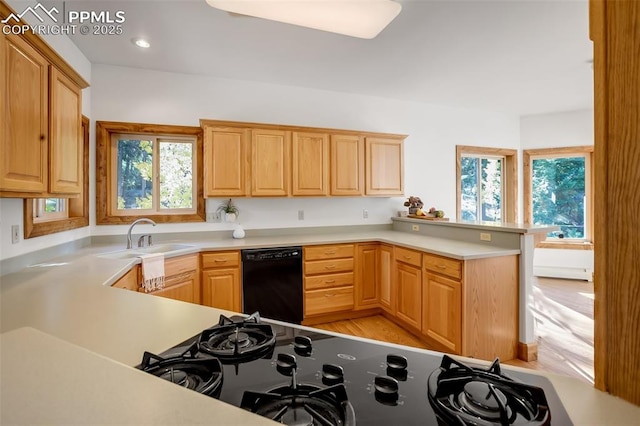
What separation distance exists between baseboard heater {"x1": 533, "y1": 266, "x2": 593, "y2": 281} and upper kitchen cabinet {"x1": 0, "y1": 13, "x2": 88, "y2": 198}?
651 centimetres

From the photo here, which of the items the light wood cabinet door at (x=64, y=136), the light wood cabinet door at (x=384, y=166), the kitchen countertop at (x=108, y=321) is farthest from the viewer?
the light wood cabinet door at (x=384, y=166)

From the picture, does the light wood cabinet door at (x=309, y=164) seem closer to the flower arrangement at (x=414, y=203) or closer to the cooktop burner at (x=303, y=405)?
the flower arrangement at (x=414, y=203)

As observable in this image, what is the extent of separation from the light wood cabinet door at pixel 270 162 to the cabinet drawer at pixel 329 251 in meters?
0.73

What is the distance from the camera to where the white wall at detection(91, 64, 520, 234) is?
Result: 10.7 ft

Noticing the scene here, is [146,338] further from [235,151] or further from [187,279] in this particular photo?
[235,151]

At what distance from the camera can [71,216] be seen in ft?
9.39

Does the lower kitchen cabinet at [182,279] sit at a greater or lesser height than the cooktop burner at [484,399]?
lesser

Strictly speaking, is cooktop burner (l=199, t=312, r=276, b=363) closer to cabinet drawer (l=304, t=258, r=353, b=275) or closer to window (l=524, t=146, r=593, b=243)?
cabinet drawer (l=304, t=258, r=353, b=275)

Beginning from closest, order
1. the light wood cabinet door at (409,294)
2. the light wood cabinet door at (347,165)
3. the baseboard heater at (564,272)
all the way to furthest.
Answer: the light wood cabinet door at (409,294) < the light wood cabinet door at (347,165) < the baseboard heater at (564,272)

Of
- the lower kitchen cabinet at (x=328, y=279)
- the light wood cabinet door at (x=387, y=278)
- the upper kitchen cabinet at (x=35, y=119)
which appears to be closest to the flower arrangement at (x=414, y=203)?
the light wood cabinet door at (x=387, y=278)

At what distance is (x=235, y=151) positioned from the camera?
3285 mm

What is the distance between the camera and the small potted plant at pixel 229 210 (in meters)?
3.50

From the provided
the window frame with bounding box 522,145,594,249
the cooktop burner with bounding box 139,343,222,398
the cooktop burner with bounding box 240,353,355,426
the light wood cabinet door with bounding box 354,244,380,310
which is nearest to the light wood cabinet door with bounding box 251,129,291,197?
the light wood cabinet door with bounding box 354,244,380,310

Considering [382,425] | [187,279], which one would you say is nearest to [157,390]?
[382,425]
